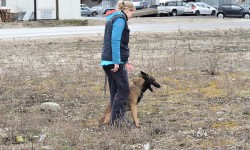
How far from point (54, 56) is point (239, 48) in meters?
5.73

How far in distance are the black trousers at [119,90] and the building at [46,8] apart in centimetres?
3087

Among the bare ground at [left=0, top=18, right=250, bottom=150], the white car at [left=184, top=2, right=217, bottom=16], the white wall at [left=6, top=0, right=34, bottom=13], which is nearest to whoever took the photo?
the bare ground at [left=0, top=18, right=250, bottom=150]

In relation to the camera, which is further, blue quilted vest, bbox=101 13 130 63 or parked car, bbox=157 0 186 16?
parked car, bbox=157 0 186 16

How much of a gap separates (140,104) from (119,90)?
68.8 inches

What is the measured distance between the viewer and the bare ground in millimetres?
5777

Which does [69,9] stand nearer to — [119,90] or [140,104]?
[140,104]

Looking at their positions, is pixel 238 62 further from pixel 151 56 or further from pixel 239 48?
pixel 239 48

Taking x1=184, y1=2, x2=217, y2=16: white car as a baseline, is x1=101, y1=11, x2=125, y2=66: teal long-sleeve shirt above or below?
above

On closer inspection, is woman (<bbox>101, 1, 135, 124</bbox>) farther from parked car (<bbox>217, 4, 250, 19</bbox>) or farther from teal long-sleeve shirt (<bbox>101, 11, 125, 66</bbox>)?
parked car (<bbox>217, 4, 250, 19</bbox>)

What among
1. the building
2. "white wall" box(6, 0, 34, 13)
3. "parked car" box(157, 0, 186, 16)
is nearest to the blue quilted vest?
the building

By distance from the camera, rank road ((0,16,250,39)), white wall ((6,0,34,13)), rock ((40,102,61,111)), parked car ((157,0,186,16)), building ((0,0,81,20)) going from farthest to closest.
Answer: parked car ((157,0,186,16)), white wall ((6,0,34,13)), building ((0,0,81,20)), road ((0,16,250,39)), rock ((40,102,61,111))

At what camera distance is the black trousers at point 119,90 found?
624 centimetres

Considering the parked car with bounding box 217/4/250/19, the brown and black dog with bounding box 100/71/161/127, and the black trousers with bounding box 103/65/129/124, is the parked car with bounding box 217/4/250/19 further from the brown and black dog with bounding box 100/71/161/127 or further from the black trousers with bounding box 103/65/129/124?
the black trousers with bounding box 103/65/129/124

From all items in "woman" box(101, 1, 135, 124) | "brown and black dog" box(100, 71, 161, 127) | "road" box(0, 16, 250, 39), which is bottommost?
"road" box(0, 16, 250, 39)
